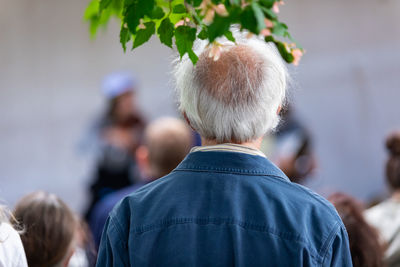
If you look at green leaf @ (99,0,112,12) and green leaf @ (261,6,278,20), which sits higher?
green leaf @ (99,0,112,12)

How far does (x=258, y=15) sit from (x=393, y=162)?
7.43ft

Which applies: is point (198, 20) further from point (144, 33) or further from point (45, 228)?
point (45, 228)

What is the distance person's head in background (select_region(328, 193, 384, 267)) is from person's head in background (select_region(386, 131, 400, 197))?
78 cm

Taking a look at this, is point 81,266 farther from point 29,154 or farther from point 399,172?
point 29,154

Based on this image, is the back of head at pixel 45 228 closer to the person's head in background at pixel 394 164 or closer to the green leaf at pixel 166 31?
the green leaf at pixel 166 31

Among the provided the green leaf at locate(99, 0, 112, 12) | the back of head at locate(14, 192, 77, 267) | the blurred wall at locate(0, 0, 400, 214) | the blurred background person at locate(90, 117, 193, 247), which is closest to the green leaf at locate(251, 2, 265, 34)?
the green leaf at locate(99, 0, 112, 12)

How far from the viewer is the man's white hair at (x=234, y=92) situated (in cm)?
207

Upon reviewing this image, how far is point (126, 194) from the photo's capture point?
3.83 meters

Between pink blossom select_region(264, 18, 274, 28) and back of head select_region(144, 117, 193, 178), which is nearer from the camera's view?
pink blossom select_region(264, 18, 274, 28)

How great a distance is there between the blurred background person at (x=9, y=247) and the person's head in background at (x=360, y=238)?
1359 mm

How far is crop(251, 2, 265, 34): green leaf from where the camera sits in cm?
177

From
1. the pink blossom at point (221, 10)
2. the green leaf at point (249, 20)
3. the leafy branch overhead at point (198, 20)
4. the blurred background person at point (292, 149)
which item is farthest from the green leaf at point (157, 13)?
the blurred background person at point (292, 149)

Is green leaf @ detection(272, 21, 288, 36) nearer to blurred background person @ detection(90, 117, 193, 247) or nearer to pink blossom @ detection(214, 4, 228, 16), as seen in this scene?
pink blossom @ detection(214, 4, 228, 16)

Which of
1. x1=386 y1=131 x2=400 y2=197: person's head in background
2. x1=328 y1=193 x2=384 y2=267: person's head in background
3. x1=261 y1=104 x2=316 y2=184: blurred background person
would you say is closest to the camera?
x1=328 y1=193 x2=384 y2=267: person's head in background
